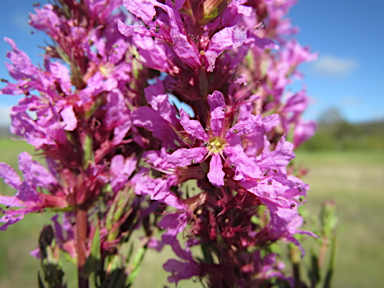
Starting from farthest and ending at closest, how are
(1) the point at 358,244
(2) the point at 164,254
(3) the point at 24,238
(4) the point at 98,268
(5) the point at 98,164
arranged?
(1) the point at 358,244, (2) the point at 164,254, (3) the point at 24,238, (5) the point at 98,164, (4) the point at 98,268

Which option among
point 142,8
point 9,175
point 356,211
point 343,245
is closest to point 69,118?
point 9,175

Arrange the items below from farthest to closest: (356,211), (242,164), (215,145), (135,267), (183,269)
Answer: (356,211), (135,267), (183,269), (215,145), (242,164)

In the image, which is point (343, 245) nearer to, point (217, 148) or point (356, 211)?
point (356, 211)

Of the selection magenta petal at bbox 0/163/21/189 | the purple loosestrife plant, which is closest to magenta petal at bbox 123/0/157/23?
the purple loosestrife plant

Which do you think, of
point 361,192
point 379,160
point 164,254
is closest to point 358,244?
point 164,254

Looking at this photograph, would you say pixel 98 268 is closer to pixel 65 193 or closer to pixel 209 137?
pixel 65 193

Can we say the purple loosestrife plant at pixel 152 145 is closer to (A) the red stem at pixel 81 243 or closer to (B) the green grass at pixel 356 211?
(A) the red stem at pixel 81 243

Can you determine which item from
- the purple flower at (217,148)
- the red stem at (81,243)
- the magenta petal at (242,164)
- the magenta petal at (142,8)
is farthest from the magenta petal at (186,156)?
the red stem at (81,243)

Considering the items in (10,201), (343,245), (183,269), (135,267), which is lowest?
(135,267)
